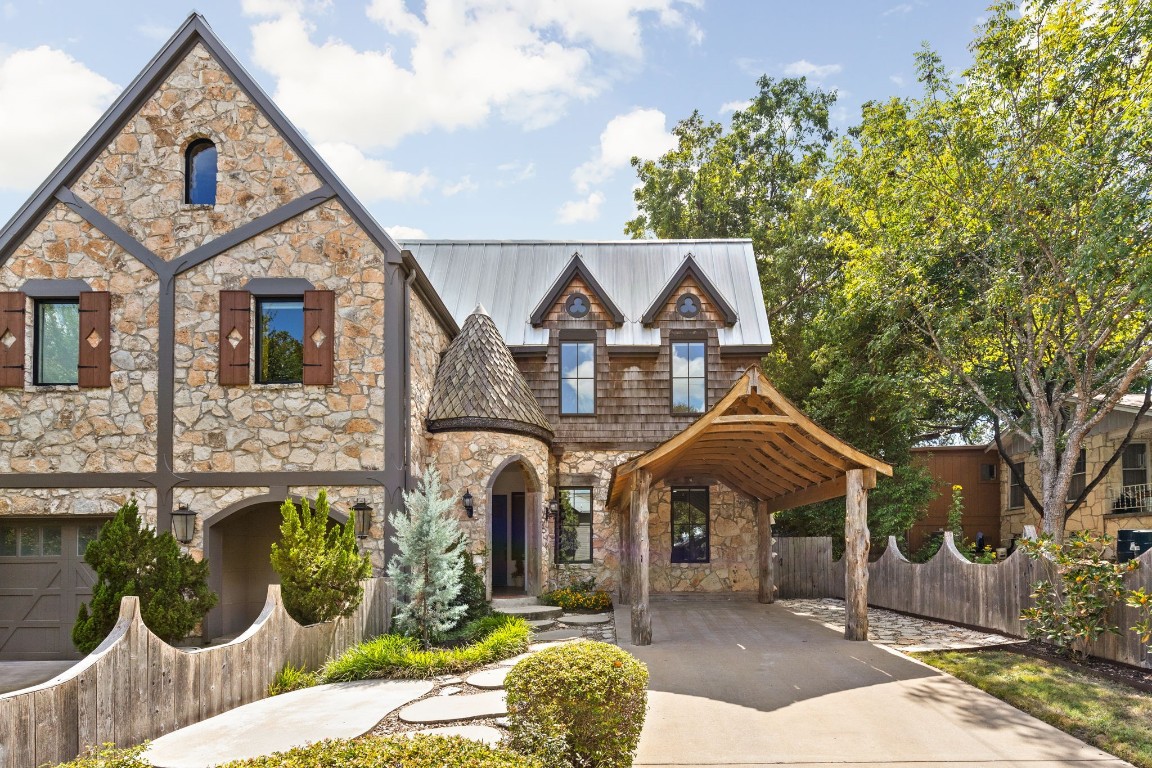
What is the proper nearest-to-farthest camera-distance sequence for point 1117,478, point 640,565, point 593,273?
point 640,565, point 593,273, point 1117,478

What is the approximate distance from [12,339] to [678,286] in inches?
490

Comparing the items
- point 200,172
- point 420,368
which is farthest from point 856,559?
point 200,172

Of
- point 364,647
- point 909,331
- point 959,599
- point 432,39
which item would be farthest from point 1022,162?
point 364,647

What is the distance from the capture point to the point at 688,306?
18.5 meters

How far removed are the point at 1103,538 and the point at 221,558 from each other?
12197 millimetres

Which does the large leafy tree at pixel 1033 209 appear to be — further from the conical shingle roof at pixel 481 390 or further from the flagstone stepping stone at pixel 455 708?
the flagstone stepping stone at pixel 455 708

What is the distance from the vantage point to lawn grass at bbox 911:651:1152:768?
22.6 ft

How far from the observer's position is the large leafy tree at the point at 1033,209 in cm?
1436

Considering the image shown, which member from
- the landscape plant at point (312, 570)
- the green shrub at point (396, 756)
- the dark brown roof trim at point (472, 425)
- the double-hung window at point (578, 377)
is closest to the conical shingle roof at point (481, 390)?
the dark brown roof trim at point (472, 425)

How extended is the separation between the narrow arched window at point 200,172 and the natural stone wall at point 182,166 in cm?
18

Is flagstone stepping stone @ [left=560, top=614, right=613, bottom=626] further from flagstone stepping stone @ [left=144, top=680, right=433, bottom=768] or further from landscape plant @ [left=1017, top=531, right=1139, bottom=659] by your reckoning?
landscape plant @ [left=1017, top=531, right=1139, bottom=659]

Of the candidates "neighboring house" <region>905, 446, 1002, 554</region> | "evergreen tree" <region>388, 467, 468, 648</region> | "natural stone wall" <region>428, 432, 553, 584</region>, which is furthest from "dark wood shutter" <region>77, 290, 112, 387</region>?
"neighboring house" <region>905, 446, 1002, 554</region>

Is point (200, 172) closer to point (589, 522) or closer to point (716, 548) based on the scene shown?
point (589, 522)

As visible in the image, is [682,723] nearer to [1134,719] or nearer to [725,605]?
[1134,719]
